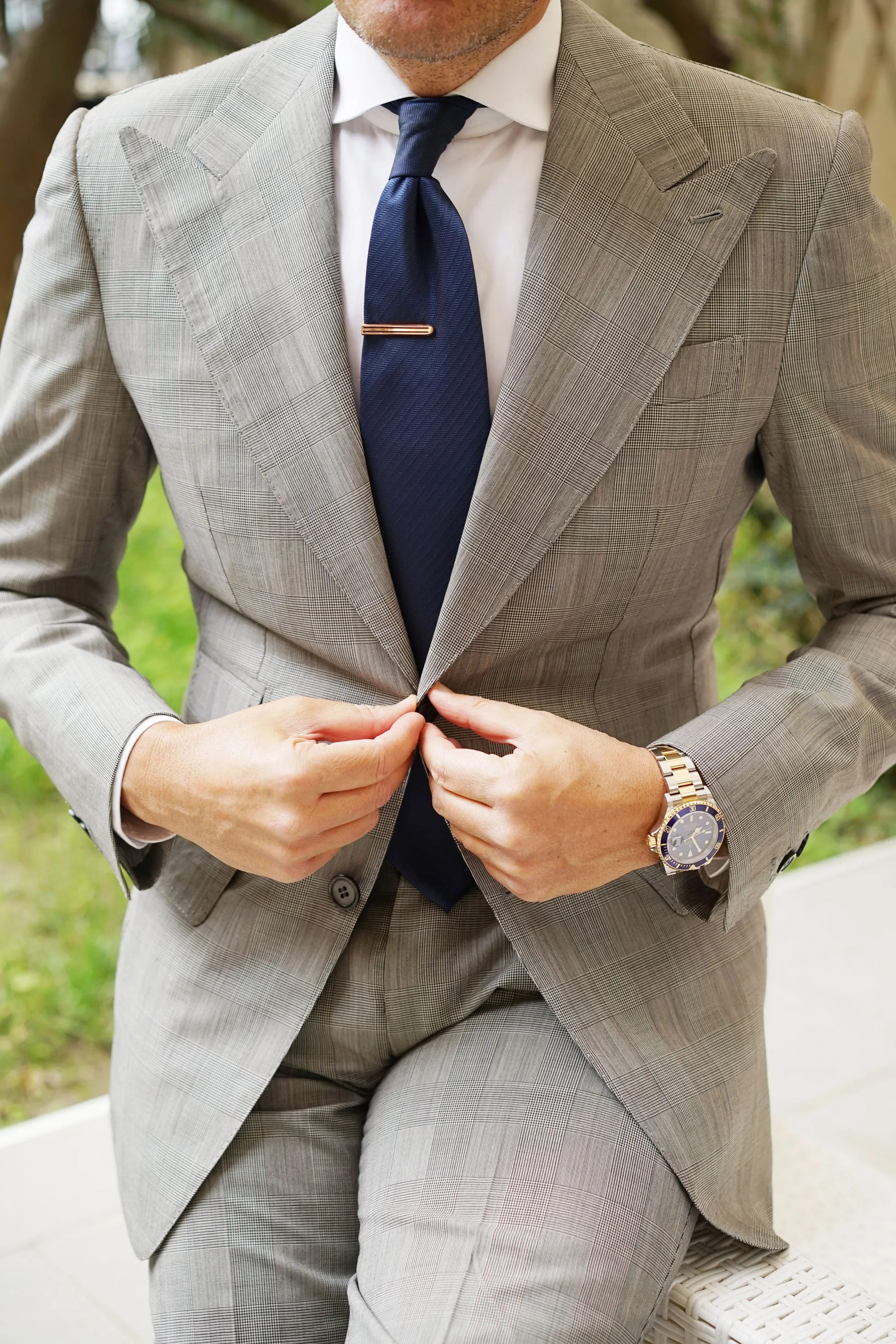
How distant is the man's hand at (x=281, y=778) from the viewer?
1124 mm

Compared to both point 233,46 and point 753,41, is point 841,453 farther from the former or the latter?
point 753,41

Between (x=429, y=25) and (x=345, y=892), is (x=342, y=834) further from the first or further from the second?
(x=429, y=25)

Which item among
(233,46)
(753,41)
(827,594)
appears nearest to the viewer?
(827,594)

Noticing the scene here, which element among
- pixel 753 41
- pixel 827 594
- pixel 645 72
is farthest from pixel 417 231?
pixel 753 41

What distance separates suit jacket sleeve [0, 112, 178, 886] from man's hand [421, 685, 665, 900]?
321 mm

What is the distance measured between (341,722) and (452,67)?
0.60m

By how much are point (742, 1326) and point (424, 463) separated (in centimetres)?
82

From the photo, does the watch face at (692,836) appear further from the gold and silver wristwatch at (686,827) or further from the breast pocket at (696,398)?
the breast pocket at (696,398)

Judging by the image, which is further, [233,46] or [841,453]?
[233,46]

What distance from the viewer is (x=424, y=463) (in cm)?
122

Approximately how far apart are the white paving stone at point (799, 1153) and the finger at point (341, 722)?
70 cm

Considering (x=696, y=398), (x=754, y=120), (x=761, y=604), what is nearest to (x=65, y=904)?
(x=696, y=398)

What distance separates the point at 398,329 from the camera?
47.5 inches

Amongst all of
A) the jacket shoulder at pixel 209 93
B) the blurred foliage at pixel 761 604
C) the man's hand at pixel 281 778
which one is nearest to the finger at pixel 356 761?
the man's hand at pixel 281 778
